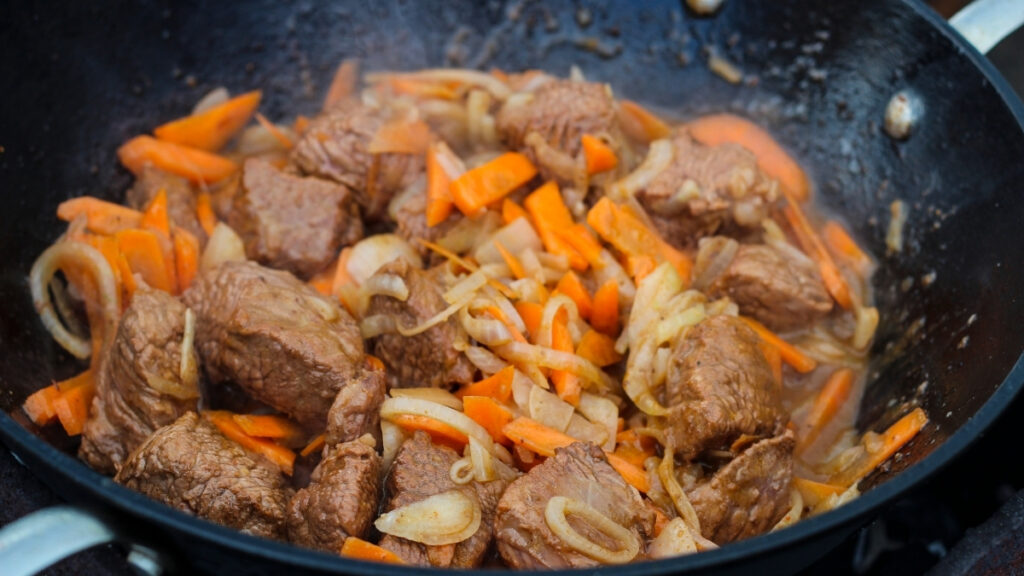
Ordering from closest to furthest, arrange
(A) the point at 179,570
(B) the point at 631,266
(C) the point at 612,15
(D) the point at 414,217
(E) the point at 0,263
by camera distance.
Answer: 1. (A) the point at 179,570
2. (E) the point at 0,263
3. (B) the point at 631,266
4. (D) the point at 414,217
5. (C) the point at 612,15

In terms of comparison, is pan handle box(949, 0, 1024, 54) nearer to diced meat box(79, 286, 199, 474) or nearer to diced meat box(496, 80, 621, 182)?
diced meat box(496, 80, 621, 182)

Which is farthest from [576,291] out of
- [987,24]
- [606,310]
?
[987,24]

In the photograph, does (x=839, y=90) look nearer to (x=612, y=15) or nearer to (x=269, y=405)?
(x=612, y=15)

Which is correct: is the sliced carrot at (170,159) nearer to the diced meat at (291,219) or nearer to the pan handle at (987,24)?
the diced meat at (291,219)

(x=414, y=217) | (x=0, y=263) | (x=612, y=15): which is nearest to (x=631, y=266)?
(x=414, y=217)

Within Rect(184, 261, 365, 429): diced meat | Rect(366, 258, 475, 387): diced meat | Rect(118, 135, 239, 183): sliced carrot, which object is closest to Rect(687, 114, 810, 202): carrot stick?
Rect(366, 258, 475, 387): diced meat
